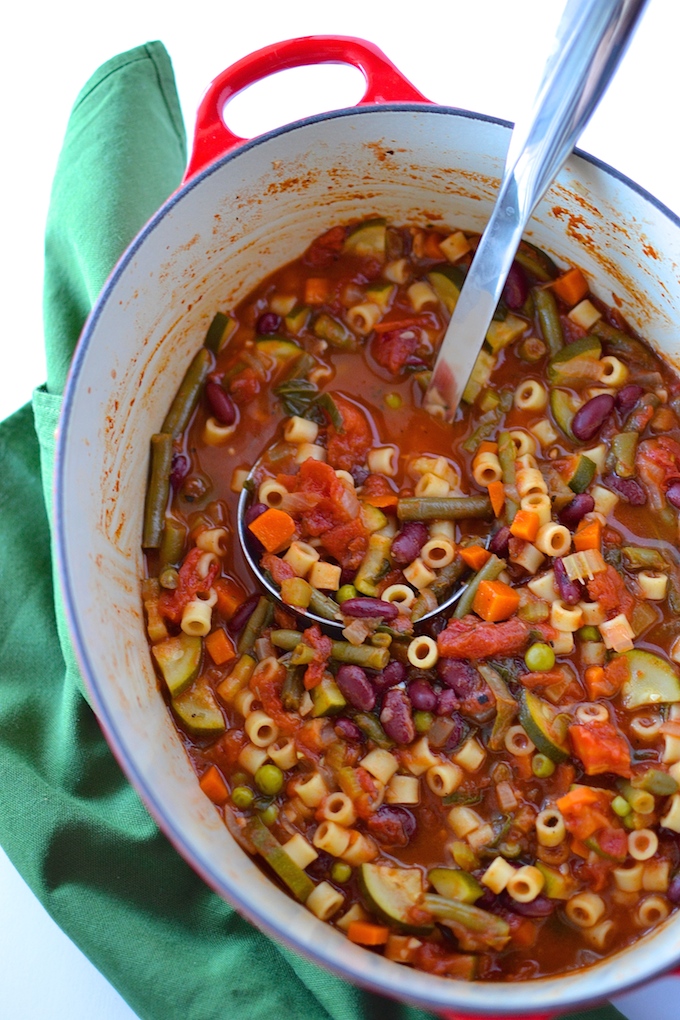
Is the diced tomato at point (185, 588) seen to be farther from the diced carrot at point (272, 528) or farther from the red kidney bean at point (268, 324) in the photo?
the red kidney bean at point (268, 324)

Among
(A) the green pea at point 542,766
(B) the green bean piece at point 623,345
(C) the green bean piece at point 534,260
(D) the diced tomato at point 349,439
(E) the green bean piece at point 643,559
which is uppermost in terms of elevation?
(C) the green bean piece at point 534,260

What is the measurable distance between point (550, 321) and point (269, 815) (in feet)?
5.33

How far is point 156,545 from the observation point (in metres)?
2.57

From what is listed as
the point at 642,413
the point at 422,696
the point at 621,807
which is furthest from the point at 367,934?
the point at 642,413

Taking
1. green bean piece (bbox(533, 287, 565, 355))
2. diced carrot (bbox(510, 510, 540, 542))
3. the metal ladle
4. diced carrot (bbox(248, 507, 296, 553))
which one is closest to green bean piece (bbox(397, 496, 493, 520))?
diced carrot (bbox(510, 510, 540, 542))

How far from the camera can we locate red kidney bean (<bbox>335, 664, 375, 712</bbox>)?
92.7 inches

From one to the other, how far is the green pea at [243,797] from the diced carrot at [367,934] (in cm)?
40

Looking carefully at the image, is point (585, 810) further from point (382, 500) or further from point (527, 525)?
point (382, 500)

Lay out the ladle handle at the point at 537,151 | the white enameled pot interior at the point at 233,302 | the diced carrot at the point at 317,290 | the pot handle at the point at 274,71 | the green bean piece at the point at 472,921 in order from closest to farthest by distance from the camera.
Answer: the ladle handle at the point at 537,151 → the white enameled pot interior at the point at 233,302 → the green bean piece at the point at 472,921 → the pot handle at the point at 274,71 → the diced carrot at the point at 317,290

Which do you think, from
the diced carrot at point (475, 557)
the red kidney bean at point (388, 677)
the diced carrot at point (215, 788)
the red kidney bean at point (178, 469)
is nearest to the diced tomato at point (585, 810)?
the red kidney bean at point (388, 677)

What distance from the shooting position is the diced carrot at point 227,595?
2.51m

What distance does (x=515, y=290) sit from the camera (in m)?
2.69

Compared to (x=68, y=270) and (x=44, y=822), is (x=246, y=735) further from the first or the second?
(x=68, y=270)

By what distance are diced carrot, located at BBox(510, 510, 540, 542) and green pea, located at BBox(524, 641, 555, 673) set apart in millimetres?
293
